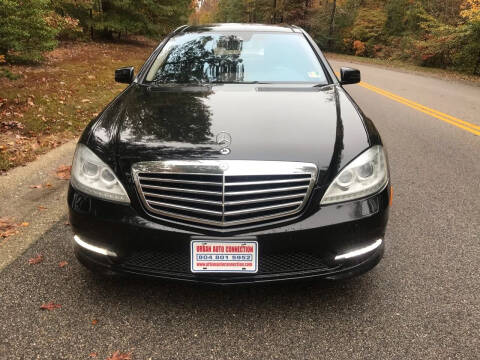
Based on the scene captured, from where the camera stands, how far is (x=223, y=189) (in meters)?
2.26

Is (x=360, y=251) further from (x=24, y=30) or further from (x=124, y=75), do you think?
(x=24, y=30)

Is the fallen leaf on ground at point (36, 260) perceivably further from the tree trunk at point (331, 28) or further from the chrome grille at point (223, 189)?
the tree trunk at point (331, 28)

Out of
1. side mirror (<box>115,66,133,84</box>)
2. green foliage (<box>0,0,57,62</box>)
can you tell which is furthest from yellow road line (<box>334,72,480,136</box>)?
green foliage (<box>0,0,57,62</box>)

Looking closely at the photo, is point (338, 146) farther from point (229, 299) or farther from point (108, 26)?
point (108, 26)

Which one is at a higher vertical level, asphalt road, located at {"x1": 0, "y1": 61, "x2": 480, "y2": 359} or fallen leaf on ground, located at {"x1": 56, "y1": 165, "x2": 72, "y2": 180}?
asphalt road, located at {"x1": 0, "y1": 61, "x2": 480, "y2": 359}

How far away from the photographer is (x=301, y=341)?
2.32 metres

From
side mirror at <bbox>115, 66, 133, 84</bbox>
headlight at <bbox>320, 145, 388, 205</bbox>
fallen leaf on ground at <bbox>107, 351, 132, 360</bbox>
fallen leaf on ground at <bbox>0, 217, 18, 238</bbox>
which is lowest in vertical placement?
fallen leaf on ground at <bbox>0, 217, 18, 238</bbox>

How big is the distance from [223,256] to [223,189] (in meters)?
0.35

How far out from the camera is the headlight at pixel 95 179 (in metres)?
2.35

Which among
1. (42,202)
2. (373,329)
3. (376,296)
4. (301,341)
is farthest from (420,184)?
(42,202)

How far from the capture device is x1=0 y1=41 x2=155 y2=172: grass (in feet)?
18.7

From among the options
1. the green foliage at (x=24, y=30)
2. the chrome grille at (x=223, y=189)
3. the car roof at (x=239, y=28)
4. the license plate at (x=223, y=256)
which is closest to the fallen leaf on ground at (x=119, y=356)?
the license plate at (x=223, y=256)

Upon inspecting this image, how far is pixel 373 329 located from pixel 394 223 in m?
1.52

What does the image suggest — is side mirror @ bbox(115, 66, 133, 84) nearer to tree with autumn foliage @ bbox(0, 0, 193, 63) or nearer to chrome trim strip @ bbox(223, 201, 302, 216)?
chrome trim strip @ bbox(223, 201, 302, 216)
